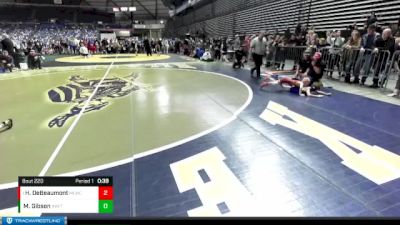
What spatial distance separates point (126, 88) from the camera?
9.18m

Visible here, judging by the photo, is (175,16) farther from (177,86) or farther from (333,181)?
(333,181)

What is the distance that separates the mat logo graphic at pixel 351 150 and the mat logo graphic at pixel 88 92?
4.01m

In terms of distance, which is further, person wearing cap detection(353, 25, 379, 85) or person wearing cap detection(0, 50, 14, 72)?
person wearing cap detection(0, 50, 14, 72)

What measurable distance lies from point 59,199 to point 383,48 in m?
9.32

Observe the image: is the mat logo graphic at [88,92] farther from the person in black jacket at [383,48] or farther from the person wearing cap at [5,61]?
the person in black jacket at [383,48]

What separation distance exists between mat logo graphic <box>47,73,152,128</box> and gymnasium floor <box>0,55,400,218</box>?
7 cm

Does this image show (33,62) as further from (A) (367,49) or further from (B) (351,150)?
(B) (351,150)

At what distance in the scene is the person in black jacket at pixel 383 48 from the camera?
8.01 m

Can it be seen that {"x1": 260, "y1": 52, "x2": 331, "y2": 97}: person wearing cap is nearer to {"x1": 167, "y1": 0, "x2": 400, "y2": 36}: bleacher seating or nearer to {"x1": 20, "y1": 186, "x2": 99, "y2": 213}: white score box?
{"x1": 167, "y1": 0, "x2": 400, "y2": 36}: bleacher seating

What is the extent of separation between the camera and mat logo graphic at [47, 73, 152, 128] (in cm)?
656

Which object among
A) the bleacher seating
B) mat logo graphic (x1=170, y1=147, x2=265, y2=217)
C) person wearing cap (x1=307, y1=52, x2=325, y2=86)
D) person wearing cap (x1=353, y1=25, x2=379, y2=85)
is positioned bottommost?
mat logo graphic (x1=170, y1=147, x2=265, y2=217)

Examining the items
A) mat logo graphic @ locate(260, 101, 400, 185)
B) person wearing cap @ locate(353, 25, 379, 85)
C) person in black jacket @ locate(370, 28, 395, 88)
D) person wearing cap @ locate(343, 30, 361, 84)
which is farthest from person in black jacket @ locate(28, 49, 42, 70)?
person in black jacket @ locate(370, 28, 395, 88)

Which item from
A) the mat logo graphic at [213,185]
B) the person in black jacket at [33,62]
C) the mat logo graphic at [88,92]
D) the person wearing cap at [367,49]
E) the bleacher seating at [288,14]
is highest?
the bleacher seating at [288,14]

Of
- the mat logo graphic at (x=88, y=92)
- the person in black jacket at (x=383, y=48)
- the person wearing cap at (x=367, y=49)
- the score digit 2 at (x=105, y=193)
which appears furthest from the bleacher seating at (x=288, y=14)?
the score digit 2 at (x=105, y=193)
